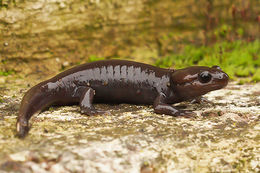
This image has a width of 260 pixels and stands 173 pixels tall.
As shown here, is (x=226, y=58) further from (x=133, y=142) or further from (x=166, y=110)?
(x=133, y=142)

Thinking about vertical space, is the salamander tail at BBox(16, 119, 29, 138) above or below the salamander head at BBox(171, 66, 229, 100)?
below

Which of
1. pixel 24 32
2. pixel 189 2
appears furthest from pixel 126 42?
pixel 24 32

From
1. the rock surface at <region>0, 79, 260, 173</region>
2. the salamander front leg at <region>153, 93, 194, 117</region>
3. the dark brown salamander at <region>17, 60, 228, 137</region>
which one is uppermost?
the dark brown salamander at <region>17, 60, 228, 137</region>

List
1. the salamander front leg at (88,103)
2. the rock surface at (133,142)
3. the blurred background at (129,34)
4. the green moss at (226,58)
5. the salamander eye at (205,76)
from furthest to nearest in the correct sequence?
the green moss at (226,58), the blurred background at (129,34), the salamander eye at (205,76), the salamander front leg at (88,103), the rock surface at (133,142)

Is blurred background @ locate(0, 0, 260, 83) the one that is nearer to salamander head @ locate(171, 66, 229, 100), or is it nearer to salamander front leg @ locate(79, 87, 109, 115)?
salamander front leg @ locate(79, 87, 109, 115)

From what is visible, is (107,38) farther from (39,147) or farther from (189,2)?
(39,147)

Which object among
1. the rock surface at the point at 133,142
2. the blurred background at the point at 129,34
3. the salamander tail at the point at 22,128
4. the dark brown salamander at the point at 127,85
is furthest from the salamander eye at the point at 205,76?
the salamander tail at the point at 22,128

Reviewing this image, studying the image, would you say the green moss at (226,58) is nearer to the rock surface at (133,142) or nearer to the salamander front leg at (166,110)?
the rock surface at (133,142)

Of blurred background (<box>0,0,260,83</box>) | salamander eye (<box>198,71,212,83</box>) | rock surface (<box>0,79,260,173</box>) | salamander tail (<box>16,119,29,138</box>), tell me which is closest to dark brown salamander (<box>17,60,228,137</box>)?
salamander eye (<box>198,71,212,83</box>)
